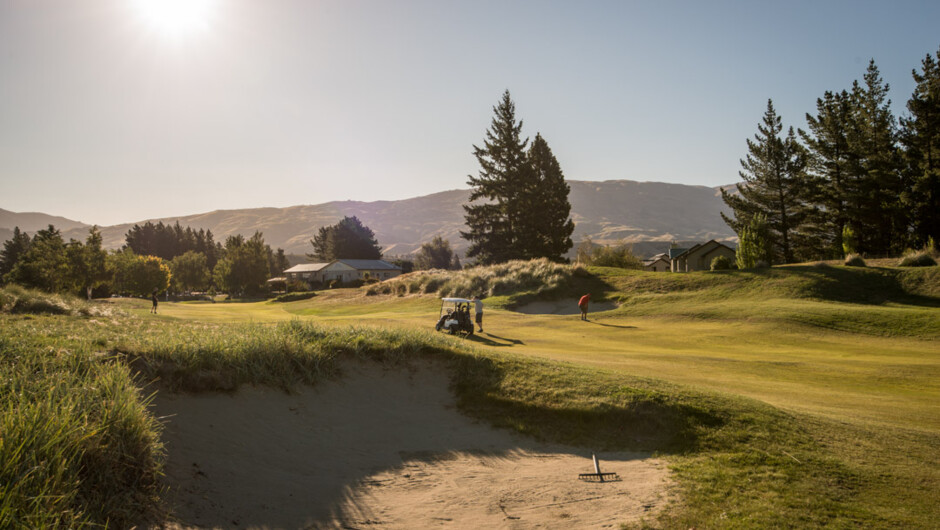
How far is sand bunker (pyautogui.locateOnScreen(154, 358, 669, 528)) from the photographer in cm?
566

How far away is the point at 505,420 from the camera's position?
29.8ft

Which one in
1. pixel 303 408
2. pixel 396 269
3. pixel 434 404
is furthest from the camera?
pixel 396 269

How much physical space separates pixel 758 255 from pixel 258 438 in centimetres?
4382

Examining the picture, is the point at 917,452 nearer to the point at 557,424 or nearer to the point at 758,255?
the point at 557,424

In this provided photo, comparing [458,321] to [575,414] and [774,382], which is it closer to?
[774,382]

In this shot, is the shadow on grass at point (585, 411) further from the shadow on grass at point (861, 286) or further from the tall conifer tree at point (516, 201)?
the tall conifer tree at point (516, 201)

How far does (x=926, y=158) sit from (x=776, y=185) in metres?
12.4

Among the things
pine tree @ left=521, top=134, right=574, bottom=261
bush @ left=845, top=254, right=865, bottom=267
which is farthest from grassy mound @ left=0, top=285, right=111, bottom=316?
pine tree @ left=521, top=134, right=574, bottom=261

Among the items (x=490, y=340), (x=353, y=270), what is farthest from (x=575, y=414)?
(x=353, y=270)

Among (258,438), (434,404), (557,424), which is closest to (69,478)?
(258,438)

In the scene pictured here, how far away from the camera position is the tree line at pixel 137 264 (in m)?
46.3

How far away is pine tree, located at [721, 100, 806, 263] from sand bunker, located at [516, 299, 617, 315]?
29835 mm

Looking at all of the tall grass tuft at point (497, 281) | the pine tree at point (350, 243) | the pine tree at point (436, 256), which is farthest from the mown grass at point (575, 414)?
the pine tree at point (436, 256)

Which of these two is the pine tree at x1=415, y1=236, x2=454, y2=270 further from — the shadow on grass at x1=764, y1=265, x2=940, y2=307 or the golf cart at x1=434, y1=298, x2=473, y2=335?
the golf cart at x1=434, y1=298, x2=473, y2=335
